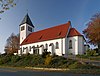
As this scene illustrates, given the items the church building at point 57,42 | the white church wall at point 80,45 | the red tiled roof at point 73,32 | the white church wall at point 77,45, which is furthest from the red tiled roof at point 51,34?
the white church wall at point 80,45

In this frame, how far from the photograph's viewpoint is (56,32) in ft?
171

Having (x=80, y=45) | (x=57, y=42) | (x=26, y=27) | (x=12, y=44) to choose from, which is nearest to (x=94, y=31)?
(x=80, y=45)

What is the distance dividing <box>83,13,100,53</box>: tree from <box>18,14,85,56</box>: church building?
3.18 metres

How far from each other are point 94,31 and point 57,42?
10710 mm

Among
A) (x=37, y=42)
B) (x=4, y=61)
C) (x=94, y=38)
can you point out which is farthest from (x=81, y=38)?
(x=4, y=61)

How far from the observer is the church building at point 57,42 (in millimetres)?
46688

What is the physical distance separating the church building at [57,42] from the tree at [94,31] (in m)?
3.18

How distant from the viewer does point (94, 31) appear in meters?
46.6

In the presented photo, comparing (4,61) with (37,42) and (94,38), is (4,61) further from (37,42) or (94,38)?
(94,38)

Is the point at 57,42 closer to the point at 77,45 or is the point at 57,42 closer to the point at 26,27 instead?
the point at 77,45

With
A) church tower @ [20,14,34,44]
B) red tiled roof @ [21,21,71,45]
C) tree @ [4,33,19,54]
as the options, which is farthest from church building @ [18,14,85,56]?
tree @ [4,33,19,54]

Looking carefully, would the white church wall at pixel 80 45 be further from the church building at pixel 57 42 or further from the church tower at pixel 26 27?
the church tower at pixel 26 27

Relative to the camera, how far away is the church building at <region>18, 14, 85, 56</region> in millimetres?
46688

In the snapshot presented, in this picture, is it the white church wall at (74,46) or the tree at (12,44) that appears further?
the tree at (12,44)
